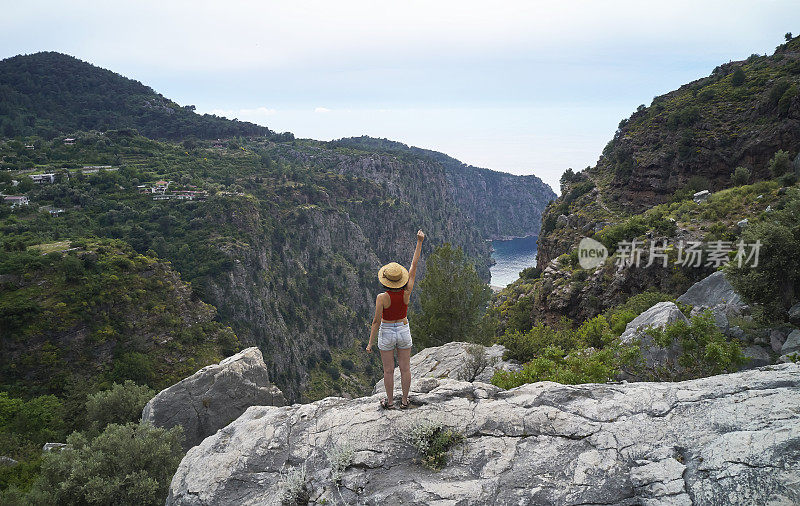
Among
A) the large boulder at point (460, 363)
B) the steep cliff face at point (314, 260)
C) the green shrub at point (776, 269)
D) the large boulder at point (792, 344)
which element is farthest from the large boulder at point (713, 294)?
the steep cliff face at point (314, 260)

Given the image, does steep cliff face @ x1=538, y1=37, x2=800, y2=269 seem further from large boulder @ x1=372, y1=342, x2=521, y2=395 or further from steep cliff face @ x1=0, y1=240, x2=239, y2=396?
steep cliff face @ x1=0, y1=240, x2=239, y2=396

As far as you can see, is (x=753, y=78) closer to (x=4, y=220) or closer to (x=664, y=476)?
(x=664, y=476)

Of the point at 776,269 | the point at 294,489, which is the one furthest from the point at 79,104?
the point at 776,269

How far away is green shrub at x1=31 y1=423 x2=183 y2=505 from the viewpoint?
431 inches

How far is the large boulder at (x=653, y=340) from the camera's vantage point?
9711 mm

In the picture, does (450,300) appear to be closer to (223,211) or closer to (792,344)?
(792,344)

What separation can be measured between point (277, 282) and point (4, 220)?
42.4m

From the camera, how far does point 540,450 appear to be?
235 inches

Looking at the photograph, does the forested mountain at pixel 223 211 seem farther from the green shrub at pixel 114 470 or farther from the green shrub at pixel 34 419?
the green shrub at pixel 114 470

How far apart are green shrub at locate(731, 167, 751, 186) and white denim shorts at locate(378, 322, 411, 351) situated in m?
38.0

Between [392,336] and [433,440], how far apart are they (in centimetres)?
193

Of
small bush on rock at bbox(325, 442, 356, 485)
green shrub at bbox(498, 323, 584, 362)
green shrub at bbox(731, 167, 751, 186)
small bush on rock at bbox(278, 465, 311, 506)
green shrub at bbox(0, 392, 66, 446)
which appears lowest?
green shrub at bbox(0, 392, 66, 446)

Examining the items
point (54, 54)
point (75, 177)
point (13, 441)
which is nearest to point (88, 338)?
point (13, 441)

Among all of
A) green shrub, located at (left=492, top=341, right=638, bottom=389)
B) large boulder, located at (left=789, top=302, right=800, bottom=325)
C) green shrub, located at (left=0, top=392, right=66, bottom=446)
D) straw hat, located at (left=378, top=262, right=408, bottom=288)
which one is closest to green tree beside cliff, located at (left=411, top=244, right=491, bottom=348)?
green shrub, located at (left=492, top=341, right=638, bottom=389)
